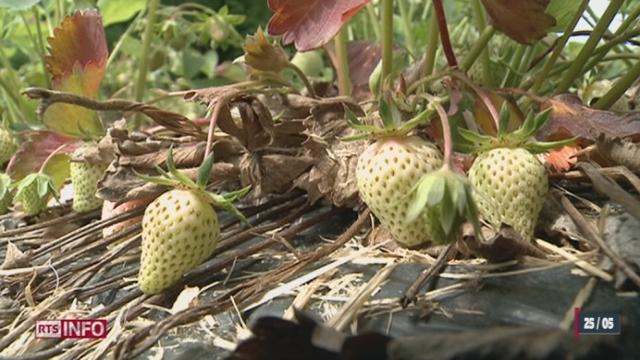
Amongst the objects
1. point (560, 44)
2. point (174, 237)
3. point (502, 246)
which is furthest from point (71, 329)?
point (560, 44)

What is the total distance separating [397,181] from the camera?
693mm

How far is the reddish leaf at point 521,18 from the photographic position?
813 millimetres

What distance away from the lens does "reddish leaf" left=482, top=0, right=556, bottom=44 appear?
81cm

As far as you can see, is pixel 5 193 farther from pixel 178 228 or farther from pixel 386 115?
pixel 386 115

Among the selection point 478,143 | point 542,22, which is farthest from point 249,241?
point 542,22

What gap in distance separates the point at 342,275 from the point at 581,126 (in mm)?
307

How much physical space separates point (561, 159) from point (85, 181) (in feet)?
1.98

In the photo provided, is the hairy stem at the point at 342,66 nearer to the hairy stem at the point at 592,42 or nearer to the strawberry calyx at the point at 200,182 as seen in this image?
the hairy stem at the point at 592,42

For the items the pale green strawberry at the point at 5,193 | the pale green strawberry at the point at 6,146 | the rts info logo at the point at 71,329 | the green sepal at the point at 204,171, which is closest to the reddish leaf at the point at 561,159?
the green sepal at the point at 204,171

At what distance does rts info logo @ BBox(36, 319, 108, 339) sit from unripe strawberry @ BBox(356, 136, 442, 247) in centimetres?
28

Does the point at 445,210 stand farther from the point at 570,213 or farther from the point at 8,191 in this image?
the point at 8,191

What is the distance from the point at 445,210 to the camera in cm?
60

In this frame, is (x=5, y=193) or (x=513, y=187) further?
(x=5, y=193)

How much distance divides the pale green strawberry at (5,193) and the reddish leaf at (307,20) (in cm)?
52
